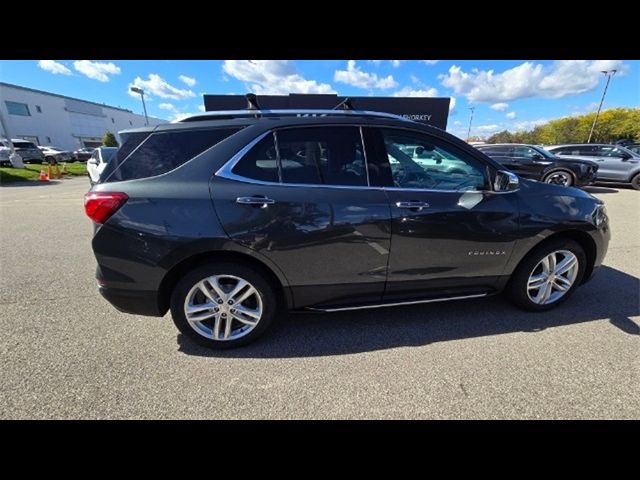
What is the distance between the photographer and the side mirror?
106 inches

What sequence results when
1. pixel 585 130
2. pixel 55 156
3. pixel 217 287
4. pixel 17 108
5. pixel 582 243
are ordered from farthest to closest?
pixel 585 130 → pixel 17 108 → pixel 55 156 → pixel 582 243 → pixel 217 287

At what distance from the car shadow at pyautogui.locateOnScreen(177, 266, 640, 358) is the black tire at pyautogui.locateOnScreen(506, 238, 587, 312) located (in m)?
0.09

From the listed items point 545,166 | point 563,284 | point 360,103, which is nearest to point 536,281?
point 563,284

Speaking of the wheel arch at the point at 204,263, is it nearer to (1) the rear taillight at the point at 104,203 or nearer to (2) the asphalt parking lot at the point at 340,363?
(2) the asphalt parking lot at the point at 340,363

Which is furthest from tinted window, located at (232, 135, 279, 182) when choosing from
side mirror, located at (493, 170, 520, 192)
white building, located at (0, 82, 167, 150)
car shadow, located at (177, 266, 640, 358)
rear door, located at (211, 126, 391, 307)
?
white building, located at (0, 82, 167, 150)

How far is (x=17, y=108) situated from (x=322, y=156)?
52465 millimetres

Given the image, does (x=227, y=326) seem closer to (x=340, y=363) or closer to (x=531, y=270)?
(x=340, y=363)

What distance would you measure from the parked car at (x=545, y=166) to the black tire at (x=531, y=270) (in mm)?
7634

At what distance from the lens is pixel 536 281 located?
2.97 meters

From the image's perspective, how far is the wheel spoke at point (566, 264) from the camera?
3004 mm

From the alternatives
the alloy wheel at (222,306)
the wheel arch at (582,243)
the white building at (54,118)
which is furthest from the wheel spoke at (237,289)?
the white building at (54,118)
